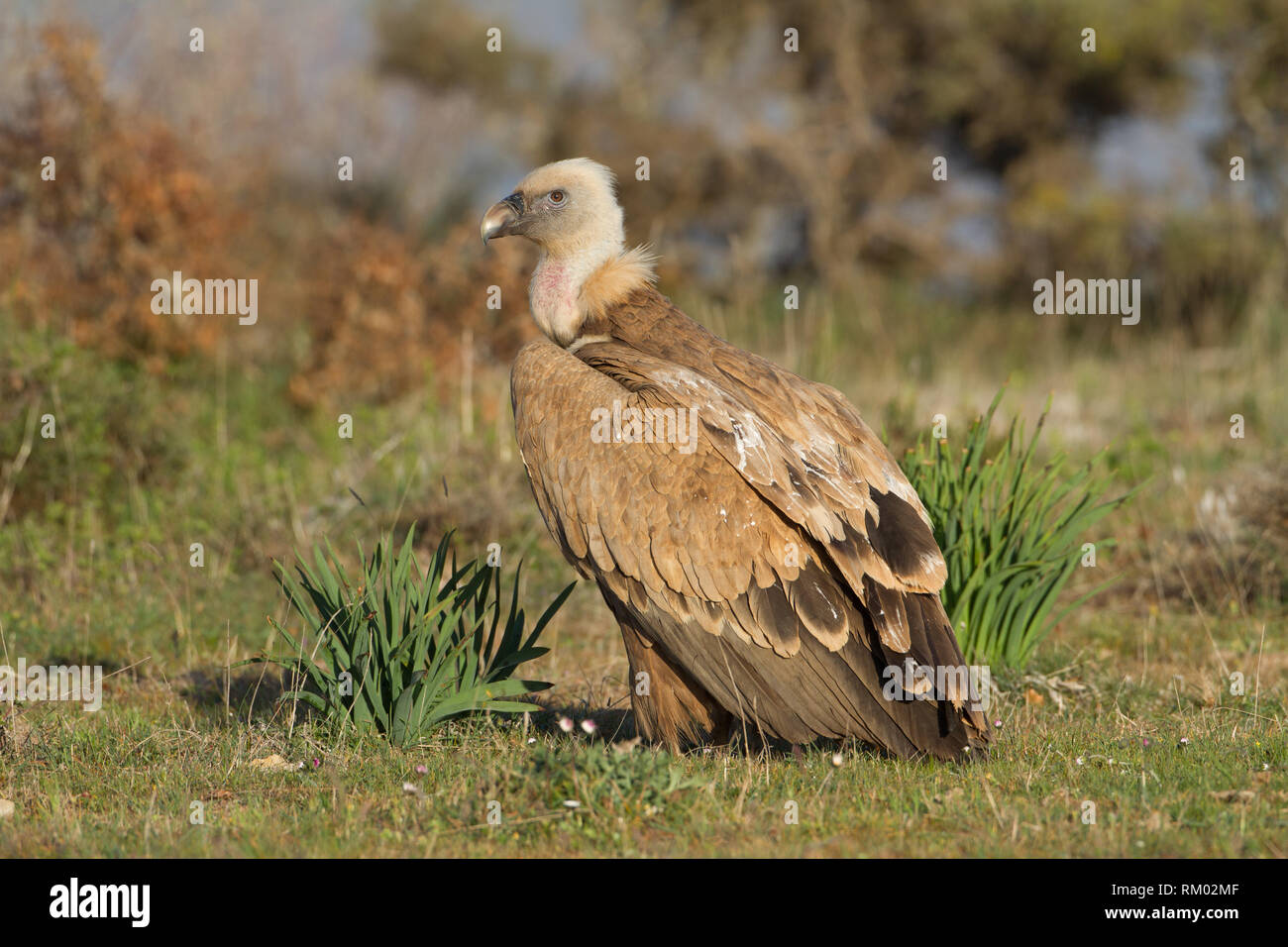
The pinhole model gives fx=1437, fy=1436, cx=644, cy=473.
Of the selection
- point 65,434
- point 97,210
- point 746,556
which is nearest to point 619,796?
point 746,556

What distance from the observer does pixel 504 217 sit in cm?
Answer: 655

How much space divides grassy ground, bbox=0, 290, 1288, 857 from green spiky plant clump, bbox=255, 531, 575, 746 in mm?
156

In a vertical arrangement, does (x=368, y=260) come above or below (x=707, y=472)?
above

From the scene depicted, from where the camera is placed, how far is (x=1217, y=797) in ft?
16.0

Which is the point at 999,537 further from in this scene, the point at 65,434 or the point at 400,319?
the point at 400,319

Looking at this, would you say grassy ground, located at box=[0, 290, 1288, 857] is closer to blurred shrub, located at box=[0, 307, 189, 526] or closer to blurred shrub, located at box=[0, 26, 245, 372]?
blurred shrub, located at box=[0, 307, 189, 526]

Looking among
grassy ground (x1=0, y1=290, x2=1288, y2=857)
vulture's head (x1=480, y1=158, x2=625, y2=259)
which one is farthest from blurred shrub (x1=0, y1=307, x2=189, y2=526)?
vulture's head (x1=480, y1=158, x2=625, y2=259)

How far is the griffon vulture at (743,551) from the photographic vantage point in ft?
16.8

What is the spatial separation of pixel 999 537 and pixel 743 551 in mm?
1875

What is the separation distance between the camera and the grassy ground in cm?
466

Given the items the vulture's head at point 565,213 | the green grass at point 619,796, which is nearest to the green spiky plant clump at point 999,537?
the green grass at point 619,796

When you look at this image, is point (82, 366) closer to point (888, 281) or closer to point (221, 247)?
point (221, 247)

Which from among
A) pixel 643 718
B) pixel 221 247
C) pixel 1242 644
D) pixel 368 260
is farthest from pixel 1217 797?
pixel 221 247

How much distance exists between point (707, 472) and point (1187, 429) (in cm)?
796
